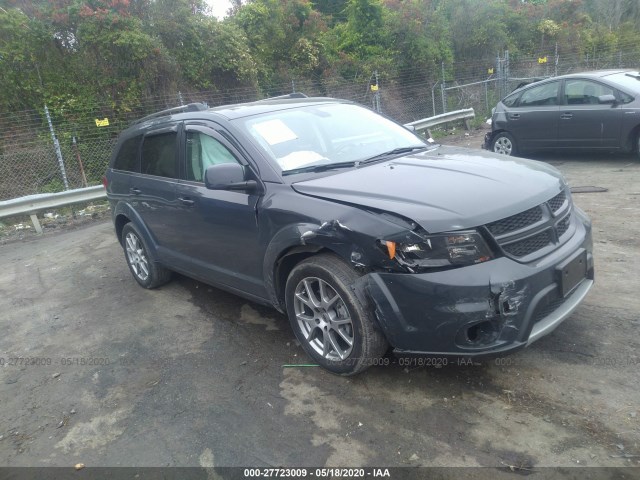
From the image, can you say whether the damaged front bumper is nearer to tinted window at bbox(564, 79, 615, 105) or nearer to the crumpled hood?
the crumpled hood

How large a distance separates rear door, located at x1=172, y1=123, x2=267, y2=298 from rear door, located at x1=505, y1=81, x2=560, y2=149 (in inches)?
284

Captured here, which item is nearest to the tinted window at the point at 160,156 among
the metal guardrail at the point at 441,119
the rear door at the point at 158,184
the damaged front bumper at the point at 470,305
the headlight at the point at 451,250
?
the rear door at the point at 158,184

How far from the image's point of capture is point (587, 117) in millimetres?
8922

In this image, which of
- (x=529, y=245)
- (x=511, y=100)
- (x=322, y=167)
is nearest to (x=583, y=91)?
(x=511, y=100)

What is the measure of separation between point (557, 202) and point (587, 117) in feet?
21.1

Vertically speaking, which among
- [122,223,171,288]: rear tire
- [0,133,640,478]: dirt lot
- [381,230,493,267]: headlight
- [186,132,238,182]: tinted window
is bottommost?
[0,133,640,478]: dirt lot

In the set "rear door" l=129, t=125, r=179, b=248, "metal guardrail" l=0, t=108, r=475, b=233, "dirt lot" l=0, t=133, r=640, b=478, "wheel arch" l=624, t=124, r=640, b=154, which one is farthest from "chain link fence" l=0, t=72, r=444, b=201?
"wheel arch" l=624, t=124, r=640, b=154

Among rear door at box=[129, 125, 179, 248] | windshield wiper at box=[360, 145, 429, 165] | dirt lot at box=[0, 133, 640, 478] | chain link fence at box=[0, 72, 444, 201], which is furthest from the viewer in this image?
chain link fence at box=[0, 72, 444, 201]

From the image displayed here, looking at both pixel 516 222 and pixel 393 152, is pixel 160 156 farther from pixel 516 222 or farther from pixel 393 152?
pixel 516 222

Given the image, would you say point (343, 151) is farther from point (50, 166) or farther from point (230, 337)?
point (50, 166)

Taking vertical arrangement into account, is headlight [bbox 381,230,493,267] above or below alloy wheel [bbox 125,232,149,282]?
above

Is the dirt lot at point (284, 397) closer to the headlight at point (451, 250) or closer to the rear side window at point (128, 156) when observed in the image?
the headlight at point (451, 250)

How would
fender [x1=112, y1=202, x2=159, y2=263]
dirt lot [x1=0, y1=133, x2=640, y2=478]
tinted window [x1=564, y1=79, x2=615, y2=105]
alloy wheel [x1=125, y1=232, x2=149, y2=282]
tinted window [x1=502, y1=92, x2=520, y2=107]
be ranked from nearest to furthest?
dirt lot [x1=0, y1=133, x2=640, y2=478] < fender [x1=112, y1=202, x2=159, y2=263] < alloy wheel [x1=125, y1=232, x2=149, y2=282] < tinted window [x1=564, y1=79, x2=615, y2=105] < tinted window [x1=502, y1=92, x2=520, y2=107]

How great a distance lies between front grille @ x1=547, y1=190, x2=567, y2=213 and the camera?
343cm
